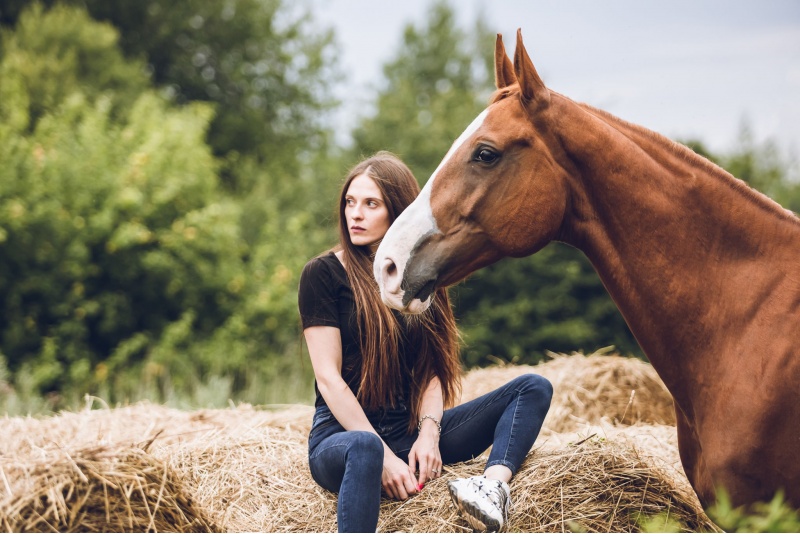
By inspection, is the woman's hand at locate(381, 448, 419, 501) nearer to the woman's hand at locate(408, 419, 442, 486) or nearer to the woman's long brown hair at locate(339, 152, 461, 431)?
the woman's hand at locate(408, 419, 442, 486)

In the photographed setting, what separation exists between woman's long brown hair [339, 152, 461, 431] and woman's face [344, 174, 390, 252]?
3cm

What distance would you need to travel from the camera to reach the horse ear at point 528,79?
7.93ft

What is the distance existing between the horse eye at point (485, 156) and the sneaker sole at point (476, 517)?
1129 millimetres

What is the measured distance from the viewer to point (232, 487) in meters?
3.31

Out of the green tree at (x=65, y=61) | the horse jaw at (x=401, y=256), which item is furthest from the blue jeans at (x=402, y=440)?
the green tree at (x=65, y=61)

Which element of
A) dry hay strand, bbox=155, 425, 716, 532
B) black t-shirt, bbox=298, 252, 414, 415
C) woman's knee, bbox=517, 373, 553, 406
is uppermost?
black t-shirt, bbox=298, 252, 414, 415

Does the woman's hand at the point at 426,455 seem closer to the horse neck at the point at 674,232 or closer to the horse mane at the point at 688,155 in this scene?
the horse neck at the point at 674,232

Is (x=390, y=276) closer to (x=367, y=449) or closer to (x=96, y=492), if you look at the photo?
(x=367, y=449)

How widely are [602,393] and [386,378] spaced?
2295 mm

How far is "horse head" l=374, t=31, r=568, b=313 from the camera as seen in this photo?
2.46 meters

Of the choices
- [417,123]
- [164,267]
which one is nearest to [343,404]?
[164,267]

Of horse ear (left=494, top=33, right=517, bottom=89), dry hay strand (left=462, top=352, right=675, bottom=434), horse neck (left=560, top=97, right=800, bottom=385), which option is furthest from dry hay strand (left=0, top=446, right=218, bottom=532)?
dry hay strand (left=462, top=352, right=675, bottom=434)

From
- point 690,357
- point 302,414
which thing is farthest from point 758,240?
point 302,414

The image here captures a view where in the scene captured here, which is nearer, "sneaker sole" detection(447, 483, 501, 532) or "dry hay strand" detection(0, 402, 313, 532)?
"dry hay strand" detection(0, 402, 313, 532)
